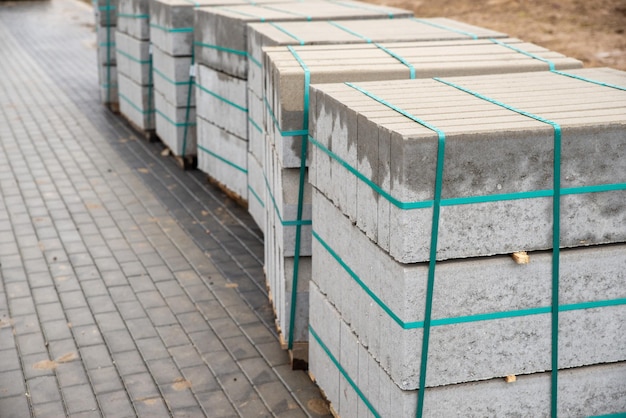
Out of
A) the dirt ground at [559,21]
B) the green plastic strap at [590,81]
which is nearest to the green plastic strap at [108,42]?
the dirt ground at [559,21]

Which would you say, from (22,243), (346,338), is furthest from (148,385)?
(22,243)

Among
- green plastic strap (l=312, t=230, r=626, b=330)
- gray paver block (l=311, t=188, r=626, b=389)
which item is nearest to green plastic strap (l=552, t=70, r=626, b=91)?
gray paver block (l=311, t=188, r=626, b=389)

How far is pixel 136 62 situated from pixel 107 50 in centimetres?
263

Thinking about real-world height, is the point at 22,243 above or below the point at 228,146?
below

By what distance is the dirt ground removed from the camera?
16.8 meters

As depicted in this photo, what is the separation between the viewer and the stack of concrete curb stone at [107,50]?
54.3ft

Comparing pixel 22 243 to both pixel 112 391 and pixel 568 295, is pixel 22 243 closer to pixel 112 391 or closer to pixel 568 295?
pixel 112 391

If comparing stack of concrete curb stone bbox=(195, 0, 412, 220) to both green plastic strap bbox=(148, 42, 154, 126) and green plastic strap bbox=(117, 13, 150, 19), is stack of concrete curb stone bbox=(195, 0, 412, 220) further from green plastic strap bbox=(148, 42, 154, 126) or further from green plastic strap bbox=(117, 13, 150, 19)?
green plastic strap bbox=(148, 42, 154, 126)

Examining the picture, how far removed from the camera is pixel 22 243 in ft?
32.2

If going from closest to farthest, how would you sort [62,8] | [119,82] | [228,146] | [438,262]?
[438,262], [228,146], [119,82], [62,8]

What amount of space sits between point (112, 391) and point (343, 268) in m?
2.23

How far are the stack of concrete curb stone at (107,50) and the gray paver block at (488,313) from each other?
12542 millimetres

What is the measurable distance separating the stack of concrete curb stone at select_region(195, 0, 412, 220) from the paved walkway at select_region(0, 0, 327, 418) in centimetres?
49

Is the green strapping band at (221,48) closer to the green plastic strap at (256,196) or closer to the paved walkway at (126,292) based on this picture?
the green plastic strap at (256,196)
